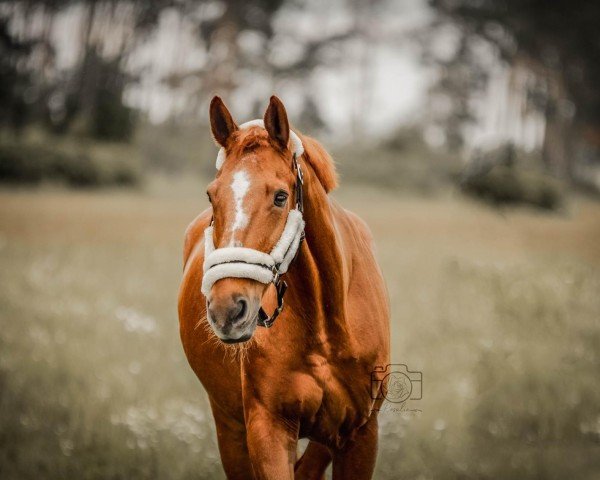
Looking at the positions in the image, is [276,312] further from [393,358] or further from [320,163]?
[393,358]

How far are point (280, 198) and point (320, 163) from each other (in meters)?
0.53

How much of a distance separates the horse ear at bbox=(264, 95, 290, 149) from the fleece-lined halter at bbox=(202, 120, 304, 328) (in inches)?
3.6

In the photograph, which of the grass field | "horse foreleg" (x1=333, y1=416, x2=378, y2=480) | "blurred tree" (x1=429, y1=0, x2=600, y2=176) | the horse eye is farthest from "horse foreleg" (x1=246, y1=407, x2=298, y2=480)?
"blurred tree" (x1=429, y1=0, x2=600, y2=176)

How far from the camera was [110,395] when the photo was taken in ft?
22.3

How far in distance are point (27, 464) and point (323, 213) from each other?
4.06 m

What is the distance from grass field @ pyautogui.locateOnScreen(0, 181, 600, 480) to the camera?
19.2 ft

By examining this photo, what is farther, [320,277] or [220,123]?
[320,277]

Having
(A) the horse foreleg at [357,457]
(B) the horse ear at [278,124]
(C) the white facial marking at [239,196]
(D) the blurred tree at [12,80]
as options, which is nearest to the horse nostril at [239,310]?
(C) the white facial marking at [239,196]

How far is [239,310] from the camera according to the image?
2375mm

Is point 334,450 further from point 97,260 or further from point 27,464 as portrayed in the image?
point 97,260

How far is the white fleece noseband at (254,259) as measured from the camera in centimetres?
241

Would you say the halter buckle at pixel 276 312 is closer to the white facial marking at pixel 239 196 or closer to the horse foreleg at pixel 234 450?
the white facial marking at pixel 239 196

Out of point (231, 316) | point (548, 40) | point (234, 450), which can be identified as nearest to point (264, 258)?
point (231, 316)

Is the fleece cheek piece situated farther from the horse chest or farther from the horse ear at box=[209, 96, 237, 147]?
the horse chest
